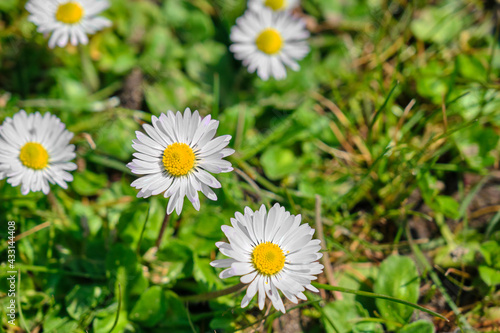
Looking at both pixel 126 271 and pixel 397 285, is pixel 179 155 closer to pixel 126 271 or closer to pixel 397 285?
pixel 126 271

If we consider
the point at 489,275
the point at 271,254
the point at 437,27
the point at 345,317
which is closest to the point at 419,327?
the point at 345,317

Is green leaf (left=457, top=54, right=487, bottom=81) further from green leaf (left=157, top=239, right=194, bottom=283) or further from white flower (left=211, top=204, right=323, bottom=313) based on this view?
green leaf (left=157, top=239, right=194, bottom=283)

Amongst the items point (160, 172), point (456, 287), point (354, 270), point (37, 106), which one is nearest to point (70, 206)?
point (37, 106)

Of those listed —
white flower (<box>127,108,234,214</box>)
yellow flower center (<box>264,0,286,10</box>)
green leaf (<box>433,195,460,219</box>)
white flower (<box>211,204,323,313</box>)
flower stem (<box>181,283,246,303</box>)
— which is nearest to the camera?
white flower (<box>211,204,323,313</box>)

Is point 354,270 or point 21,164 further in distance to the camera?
point 354,270

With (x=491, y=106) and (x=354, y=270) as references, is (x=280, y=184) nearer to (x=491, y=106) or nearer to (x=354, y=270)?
(x=354, y=270)

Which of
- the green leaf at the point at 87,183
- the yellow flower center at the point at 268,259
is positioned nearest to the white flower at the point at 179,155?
the yellow flower center at the point at 268,259

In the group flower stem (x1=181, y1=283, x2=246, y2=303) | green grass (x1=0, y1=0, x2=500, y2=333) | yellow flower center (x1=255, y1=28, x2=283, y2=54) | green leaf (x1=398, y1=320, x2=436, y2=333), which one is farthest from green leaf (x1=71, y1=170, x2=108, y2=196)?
green leaf (x1=398, y1=320, x2=436, y2=333)
